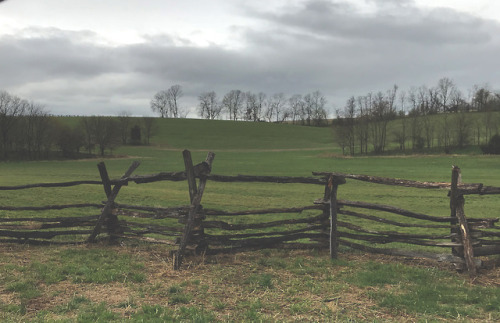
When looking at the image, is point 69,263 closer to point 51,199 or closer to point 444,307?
point 444,307

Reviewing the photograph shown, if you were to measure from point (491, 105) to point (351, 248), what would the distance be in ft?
332

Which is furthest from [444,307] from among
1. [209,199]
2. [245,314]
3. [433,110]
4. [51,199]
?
[433,110]

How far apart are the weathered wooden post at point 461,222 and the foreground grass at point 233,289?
9.6 inches

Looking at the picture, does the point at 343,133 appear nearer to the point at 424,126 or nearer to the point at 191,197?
the point at 424,126

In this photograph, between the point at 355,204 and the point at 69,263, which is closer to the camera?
the point at 69,263

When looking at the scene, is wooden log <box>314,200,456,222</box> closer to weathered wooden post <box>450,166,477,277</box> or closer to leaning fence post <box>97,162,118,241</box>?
weathered wooden post <box>450,166,477,277</box>

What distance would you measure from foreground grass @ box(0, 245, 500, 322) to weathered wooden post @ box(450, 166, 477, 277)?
243mm

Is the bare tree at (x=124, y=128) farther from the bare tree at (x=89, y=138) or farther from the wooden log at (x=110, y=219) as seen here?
the wooden log at (x=110, y=219)

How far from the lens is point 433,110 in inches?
4107

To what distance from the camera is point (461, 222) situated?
5.66 m

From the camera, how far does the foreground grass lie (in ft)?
13.7

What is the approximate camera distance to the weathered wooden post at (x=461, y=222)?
17.9 ft

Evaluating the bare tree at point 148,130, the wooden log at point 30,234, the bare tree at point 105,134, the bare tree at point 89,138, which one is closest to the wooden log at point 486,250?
the wooden log at point 30,234

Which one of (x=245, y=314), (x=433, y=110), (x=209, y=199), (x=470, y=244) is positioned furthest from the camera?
(x=433, y=110)
